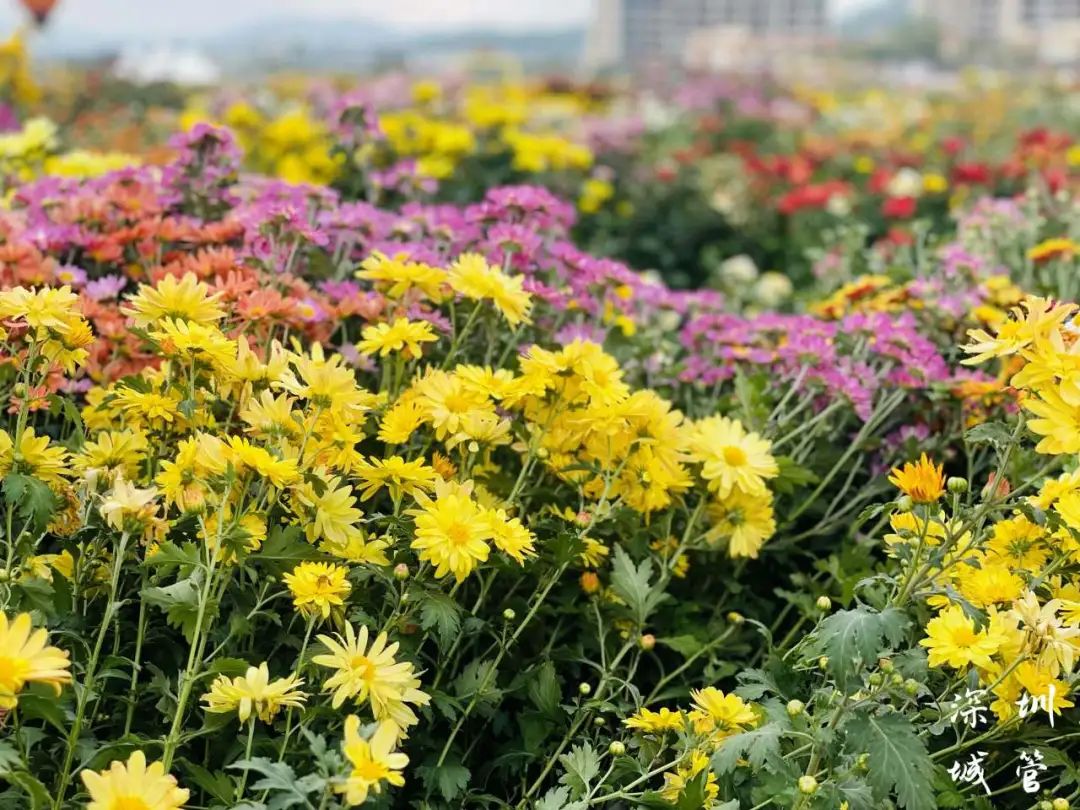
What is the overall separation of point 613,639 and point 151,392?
876mm

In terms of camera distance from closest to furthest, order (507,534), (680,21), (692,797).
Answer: (692,797), (507,534), (680,21)

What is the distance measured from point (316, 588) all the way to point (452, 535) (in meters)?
0.19

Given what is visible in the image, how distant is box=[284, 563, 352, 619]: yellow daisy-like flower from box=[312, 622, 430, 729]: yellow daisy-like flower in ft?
0.28

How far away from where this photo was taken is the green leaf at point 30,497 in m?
1.51

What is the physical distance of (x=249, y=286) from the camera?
197 cm

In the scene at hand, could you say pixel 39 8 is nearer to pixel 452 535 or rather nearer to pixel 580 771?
pixel 452 535

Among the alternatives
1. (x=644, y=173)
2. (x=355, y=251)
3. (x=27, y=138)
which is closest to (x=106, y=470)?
(x=355, y=251)

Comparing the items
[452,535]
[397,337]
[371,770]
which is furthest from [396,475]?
[371,770]

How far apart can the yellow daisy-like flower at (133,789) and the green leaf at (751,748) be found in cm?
64

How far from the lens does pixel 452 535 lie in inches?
60.2

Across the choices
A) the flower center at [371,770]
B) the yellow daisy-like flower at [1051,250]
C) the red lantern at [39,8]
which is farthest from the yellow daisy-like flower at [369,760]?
the red lantern at [39,8]

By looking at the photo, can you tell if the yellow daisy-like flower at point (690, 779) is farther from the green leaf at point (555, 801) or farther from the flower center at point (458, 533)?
the flower center at point (458, 533)

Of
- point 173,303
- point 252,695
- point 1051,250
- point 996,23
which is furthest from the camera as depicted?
point 996,23

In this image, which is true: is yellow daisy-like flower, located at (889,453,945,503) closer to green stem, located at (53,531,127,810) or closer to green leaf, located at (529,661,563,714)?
green leaf, located at (529,661,563,714)
